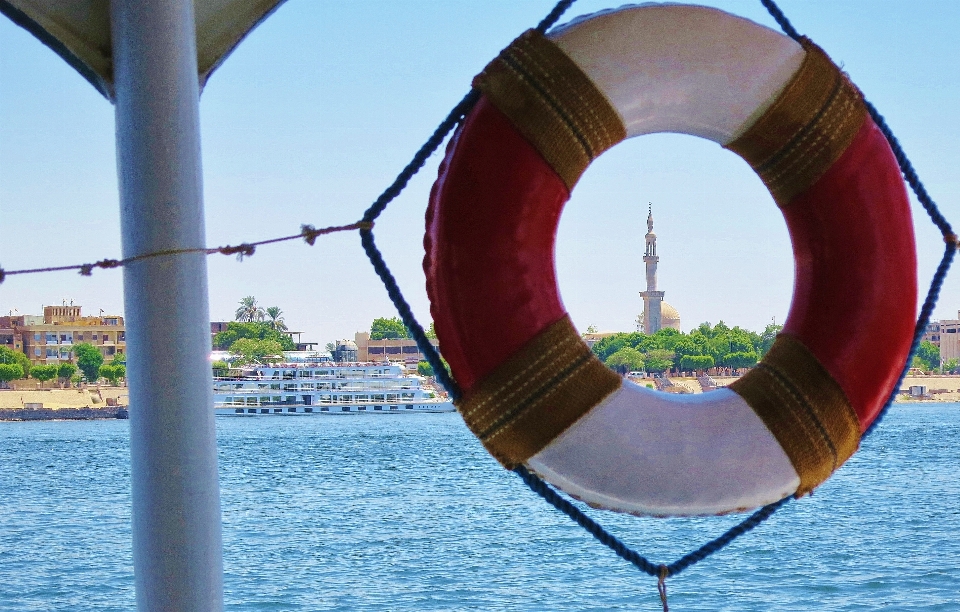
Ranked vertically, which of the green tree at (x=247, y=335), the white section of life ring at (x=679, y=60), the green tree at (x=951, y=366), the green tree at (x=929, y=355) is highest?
the green tree at (x=247, y=335)

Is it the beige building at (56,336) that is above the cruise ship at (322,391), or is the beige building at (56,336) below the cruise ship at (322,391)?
above

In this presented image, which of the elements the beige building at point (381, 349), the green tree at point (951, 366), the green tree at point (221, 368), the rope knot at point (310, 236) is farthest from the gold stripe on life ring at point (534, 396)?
the green tree at point (951, 366)

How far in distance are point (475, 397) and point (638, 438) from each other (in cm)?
18

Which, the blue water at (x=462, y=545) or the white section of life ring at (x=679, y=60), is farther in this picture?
the blue water at (x=462, y=545)

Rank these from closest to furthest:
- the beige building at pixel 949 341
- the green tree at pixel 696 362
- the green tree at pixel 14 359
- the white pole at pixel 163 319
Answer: the white pole at pixel 163 319 < the green tree at pixel 14 359 < the green tree at pixel 696 362 < the beige building at pixel 949 341

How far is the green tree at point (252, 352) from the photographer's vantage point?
53438 mm

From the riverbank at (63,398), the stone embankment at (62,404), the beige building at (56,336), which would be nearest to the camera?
the stone embankment at (62,404)

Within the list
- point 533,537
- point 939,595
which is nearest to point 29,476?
point 533,537

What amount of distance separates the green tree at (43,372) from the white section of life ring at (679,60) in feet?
→ 163

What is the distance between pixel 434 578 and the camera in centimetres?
1227

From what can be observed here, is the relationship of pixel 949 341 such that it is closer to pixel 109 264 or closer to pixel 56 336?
pixel 56 336

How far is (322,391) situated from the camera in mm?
41531

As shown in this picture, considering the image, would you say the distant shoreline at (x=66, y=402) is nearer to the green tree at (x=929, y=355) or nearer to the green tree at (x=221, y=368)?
the green tree at (x=221, y=368)

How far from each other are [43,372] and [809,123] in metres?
49.8
